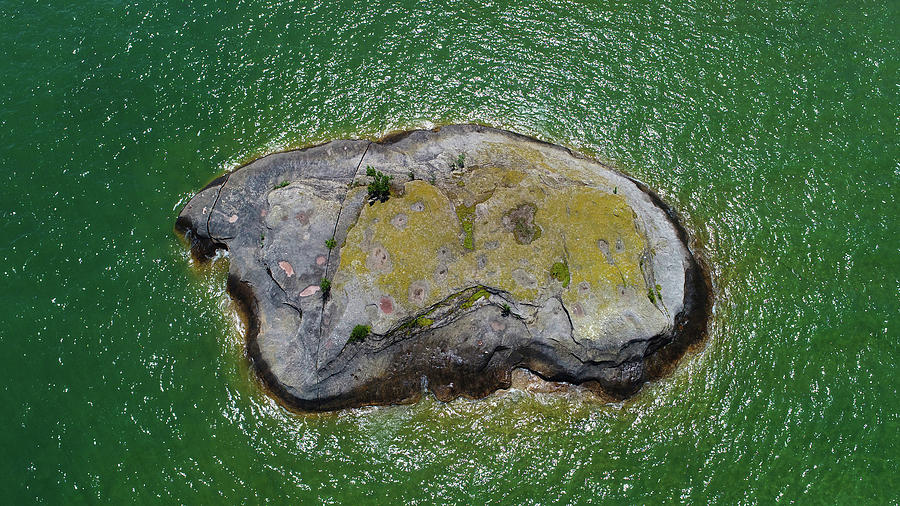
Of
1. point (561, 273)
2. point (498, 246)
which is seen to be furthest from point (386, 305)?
point (561, 273)

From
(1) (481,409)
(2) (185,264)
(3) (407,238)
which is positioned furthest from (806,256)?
(2) (185,264)

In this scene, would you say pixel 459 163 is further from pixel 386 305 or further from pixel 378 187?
pixel 386 305

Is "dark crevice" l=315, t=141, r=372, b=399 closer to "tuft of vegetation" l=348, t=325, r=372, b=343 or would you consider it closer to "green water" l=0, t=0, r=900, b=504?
"tuft of vegetation" l=348, t=325, r=372, b=343

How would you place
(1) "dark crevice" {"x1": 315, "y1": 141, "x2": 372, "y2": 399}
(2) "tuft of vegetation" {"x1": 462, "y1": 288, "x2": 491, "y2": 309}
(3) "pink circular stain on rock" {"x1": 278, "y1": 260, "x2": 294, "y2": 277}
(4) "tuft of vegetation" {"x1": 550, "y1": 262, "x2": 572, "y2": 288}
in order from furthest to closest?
1. (3) "pink circular stain on rock" {"x1": 278, "y1": 260, "x2": 294, "y2": 277}
2. (4) "tuft of vegetation" {"x1": 550, "y1": 262, "x2": 572, "y2": 288}
3. (2) "tuft of vegetation" {"x1": 462, "y1": 288, "x2": 491, "y2": 309}
4. (1) "dark crevice" {"x1": 315, "y1": 141, "x2": 372, "y2": 399}

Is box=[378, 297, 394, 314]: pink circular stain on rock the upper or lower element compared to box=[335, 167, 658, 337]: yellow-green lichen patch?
lower

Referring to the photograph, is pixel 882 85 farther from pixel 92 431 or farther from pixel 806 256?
pixel 92 431

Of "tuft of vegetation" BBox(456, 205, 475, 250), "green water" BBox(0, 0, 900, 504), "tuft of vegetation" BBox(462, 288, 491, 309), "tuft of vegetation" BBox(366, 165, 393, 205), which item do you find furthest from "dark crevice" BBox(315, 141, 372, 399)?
"tuft of vegetation" BBox(462, 288, 491, 309)
